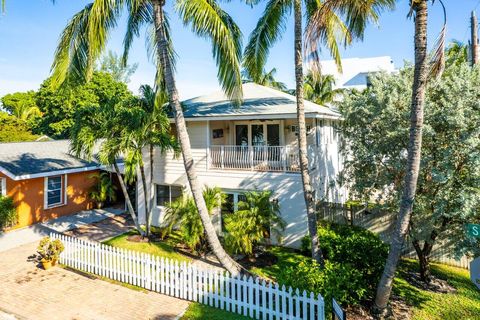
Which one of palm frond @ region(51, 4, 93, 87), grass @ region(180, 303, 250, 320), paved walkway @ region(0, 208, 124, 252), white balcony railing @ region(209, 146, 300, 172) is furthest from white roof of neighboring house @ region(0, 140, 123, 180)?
grass @ region(180, 303, 250, 320)

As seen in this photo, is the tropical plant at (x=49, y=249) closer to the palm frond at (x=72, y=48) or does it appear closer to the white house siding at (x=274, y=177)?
the white house siding at (x=274, y=177)

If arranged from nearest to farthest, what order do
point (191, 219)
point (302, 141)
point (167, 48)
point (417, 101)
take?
point (417, 101)
point (167, 48)
point (302, 141)
point (191, 219)

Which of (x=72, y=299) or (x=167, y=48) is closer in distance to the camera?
(x=72, y=299)

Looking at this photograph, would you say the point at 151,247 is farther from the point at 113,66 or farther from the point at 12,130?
the point at 113,66

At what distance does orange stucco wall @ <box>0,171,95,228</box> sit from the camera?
1608cm

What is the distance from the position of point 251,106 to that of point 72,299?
419 inches

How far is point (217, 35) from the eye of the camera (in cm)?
958

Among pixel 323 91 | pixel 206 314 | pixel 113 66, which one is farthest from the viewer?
pixel 113 66

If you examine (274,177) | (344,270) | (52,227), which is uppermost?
(274,177)

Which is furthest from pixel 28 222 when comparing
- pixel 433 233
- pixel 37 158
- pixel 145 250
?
pixel 433 233

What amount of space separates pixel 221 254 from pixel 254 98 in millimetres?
9695

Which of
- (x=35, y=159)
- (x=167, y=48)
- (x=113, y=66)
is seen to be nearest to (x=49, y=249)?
(x=167, y=48)

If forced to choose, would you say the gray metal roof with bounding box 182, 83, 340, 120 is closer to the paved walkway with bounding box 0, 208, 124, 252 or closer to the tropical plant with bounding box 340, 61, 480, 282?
the tropical plant with bounding box 340, 61, 480, 282

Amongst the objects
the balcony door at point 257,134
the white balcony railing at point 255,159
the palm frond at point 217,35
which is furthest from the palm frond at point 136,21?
the balcony door at point 257,134
